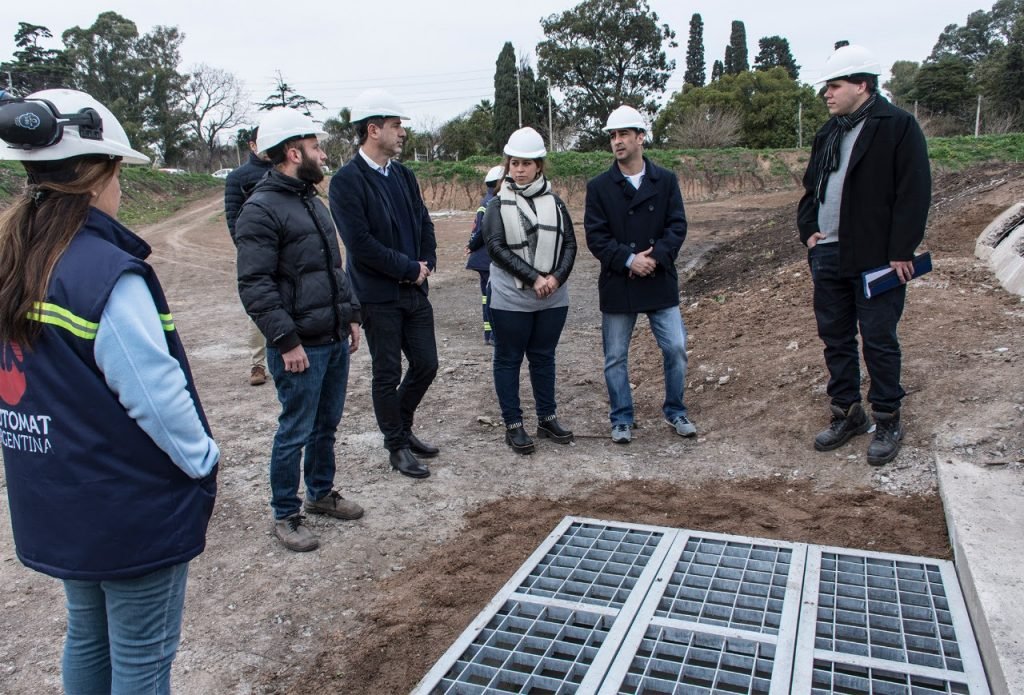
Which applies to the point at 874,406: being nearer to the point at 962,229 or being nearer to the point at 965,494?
the point at 965,494

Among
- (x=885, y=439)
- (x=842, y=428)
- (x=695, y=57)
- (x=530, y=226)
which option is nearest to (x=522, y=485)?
(x=530, y=226)

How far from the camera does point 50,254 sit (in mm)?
1815

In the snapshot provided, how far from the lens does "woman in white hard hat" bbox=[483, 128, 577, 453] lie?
478 cm

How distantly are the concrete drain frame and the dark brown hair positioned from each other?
1637 mm

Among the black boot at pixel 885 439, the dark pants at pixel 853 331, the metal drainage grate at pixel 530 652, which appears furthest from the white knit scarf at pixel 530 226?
the metal drainage grate at pixel 530 652

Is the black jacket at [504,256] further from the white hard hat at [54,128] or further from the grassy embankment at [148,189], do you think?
the grassy embankment at [148,189]

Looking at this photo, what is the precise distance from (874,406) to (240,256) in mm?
3410

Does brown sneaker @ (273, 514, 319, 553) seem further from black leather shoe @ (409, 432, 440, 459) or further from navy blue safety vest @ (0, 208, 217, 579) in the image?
navy blue safety vest @ (0, 208, 217, 579)

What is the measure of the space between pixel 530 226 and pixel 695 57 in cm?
6314

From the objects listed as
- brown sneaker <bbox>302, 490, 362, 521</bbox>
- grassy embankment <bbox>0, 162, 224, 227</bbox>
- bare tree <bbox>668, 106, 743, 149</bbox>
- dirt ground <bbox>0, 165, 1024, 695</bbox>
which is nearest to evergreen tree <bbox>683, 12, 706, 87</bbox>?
bare tree <bbox>668, 106, 743, 149</bbox>

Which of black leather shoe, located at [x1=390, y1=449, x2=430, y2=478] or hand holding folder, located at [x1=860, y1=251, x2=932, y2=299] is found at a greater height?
hand holding folder, located at [x1=860, y1=251, x2=932, y2=299]

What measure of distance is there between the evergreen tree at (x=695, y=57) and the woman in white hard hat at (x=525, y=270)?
61.6m

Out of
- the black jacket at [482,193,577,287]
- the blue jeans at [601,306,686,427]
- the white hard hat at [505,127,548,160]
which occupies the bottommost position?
the blue jeans at [601,306,686,427]

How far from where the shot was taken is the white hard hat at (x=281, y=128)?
3.51 m
